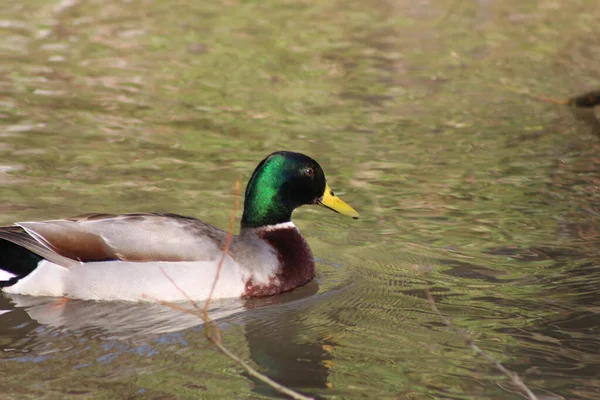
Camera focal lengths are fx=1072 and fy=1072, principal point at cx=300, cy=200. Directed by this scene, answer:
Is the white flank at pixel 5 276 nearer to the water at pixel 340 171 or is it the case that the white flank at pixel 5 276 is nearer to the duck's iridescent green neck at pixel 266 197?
the water at pixel 340 171

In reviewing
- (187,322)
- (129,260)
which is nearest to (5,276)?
(129,260)

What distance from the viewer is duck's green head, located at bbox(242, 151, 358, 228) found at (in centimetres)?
735

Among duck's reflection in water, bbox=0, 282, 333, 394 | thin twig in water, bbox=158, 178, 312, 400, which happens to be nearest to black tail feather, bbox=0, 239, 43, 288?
duck's reflection in water, bbox=0, 282, 333, 394

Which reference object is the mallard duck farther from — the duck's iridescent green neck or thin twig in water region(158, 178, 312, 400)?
the duck's iridescent green neck

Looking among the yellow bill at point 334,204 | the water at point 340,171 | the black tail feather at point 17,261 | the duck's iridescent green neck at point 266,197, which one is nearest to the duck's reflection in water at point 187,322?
the water at point 340,171

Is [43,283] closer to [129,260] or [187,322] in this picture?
[129,260]

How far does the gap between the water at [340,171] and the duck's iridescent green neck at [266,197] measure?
601mm

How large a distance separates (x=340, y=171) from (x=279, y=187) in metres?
2.62

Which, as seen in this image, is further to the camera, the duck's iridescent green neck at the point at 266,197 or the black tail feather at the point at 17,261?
the duck's iridescent green neck at the point at 266,197

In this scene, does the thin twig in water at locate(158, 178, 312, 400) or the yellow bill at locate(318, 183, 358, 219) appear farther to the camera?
the yellow bill at locate(318, 183, 358, 219)

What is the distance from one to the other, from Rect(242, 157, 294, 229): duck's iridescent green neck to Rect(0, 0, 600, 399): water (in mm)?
601

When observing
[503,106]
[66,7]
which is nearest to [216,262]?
[503,106]

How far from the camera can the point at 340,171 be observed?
995 centimetres

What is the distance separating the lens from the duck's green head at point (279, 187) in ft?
24.1
